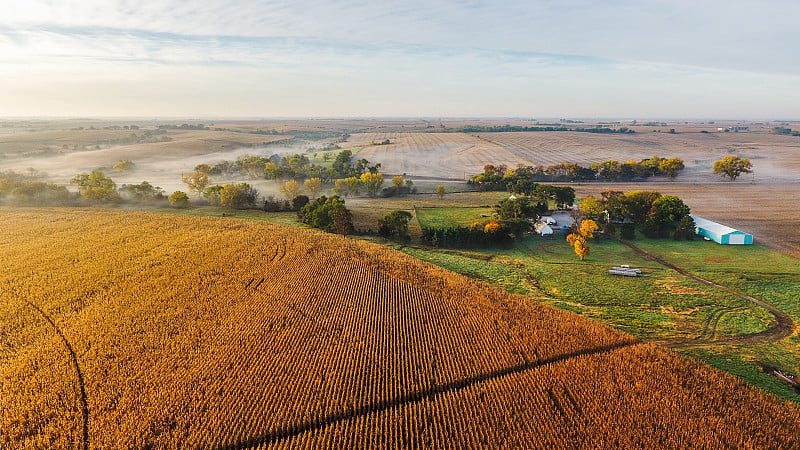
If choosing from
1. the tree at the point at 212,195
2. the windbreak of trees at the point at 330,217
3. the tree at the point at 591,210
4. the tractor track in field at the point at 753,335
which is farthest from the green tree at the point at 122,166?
the tractor track in field at the point at 753,335

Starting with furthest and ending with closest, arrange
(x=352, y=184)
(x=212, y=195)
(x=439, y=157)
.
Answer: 1. (x=439, y=157)
2. (x=352, y=184)
3. (x=212, y=195)

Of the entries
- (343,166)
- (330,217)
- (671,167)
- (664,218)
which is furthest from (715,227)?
(343,166)

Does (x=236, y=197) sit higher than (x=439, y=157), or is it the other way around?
(x=439, y=157)

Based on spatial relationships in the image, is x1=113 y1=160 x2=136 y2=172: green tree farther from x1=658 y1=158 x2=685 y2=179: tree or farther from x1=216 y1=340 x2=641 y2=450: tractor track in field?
x1=658 y1=158 x2=685 y2=179: tree

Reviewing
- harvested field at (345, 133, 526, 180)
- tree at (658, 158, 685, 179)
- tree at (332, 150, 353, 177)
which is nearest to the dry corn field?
tree at (332, 150, 353, 177)

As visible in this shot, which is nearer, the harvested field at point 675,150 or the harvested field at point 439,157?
the harvested field at point 675,150

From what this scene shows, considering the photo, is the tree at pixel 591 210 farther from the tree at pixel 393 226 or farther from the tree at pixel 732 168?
the tree at pixel 732 168

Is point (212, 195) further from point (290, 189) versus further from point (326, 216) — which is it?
point (326, 216)
